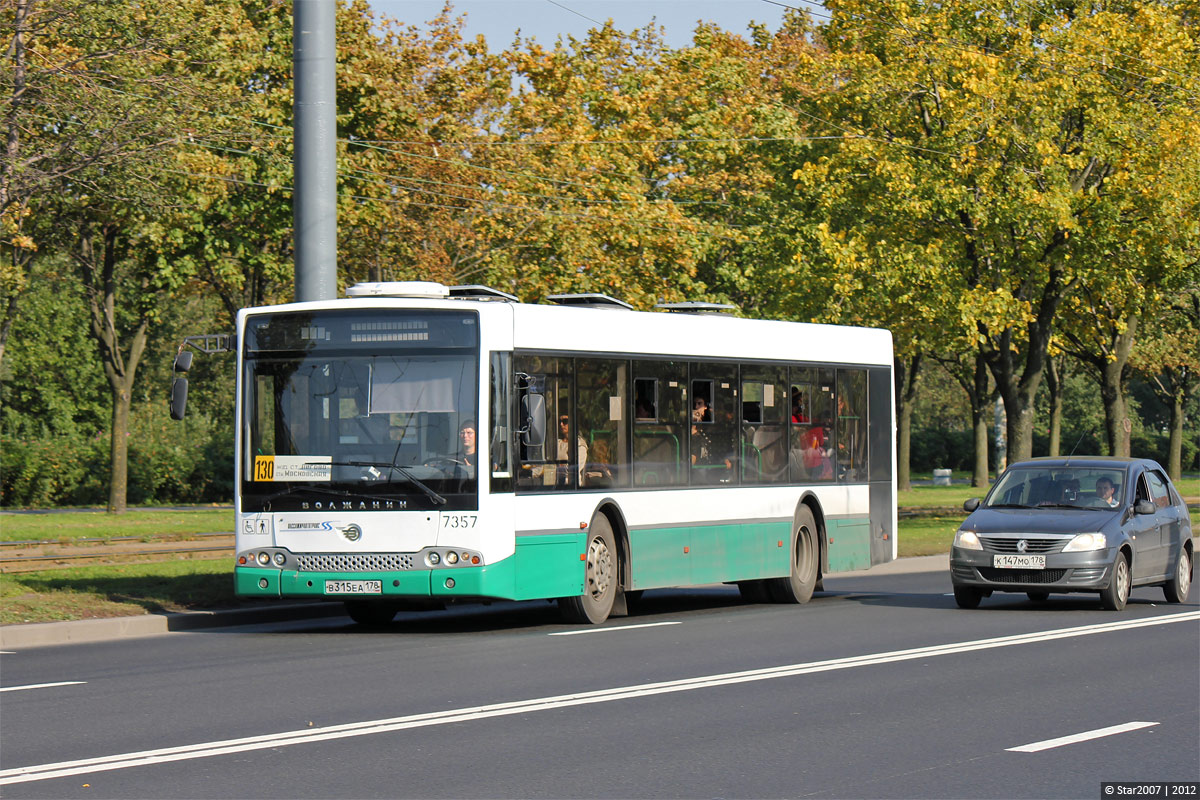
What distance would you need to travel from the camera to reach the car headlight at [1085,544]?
1691 cm

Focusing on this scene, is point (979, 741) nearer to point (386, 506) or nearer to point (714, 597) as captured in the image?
point (386, 506)

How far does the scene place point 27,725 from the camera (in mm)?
9555

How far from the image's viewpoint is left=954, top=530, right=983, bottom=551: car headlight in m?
17.3

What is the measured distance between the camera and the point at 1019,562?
17062 mm

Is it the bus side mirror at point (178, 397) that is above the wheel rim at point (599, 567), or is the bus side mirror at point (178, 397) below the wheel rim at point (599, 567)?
above

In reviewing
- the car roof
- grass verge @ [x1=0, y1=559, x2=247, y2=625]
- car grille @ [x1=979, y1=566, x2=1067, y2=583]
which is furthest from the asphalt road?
the car roof

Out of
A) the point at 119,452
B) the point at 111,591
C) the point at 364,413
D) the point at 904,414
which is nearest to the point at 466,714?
the point at 364,413

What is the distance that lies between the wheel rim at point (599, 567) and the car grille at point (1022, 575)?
388 cm

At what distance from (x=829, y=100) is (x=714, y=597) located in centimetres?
1584

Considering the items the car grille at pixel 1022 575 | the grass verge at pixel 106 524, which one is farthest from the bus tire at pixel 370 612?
the grass verge at pixel 106 524

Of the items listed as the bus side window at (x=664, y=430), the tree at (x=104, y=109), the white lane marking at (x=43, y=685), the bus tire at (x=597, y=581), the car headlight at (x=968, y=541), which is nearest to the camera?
the white lane marking at (x=43, y=685)

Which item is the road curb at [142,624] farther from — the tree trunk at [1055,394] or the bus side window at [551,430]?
the tree trunk at [1055,394]

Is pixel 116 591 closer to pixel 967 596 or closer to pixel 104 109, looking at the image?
pixel 104 109

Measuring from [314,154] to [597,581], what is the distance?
5.98 meters
